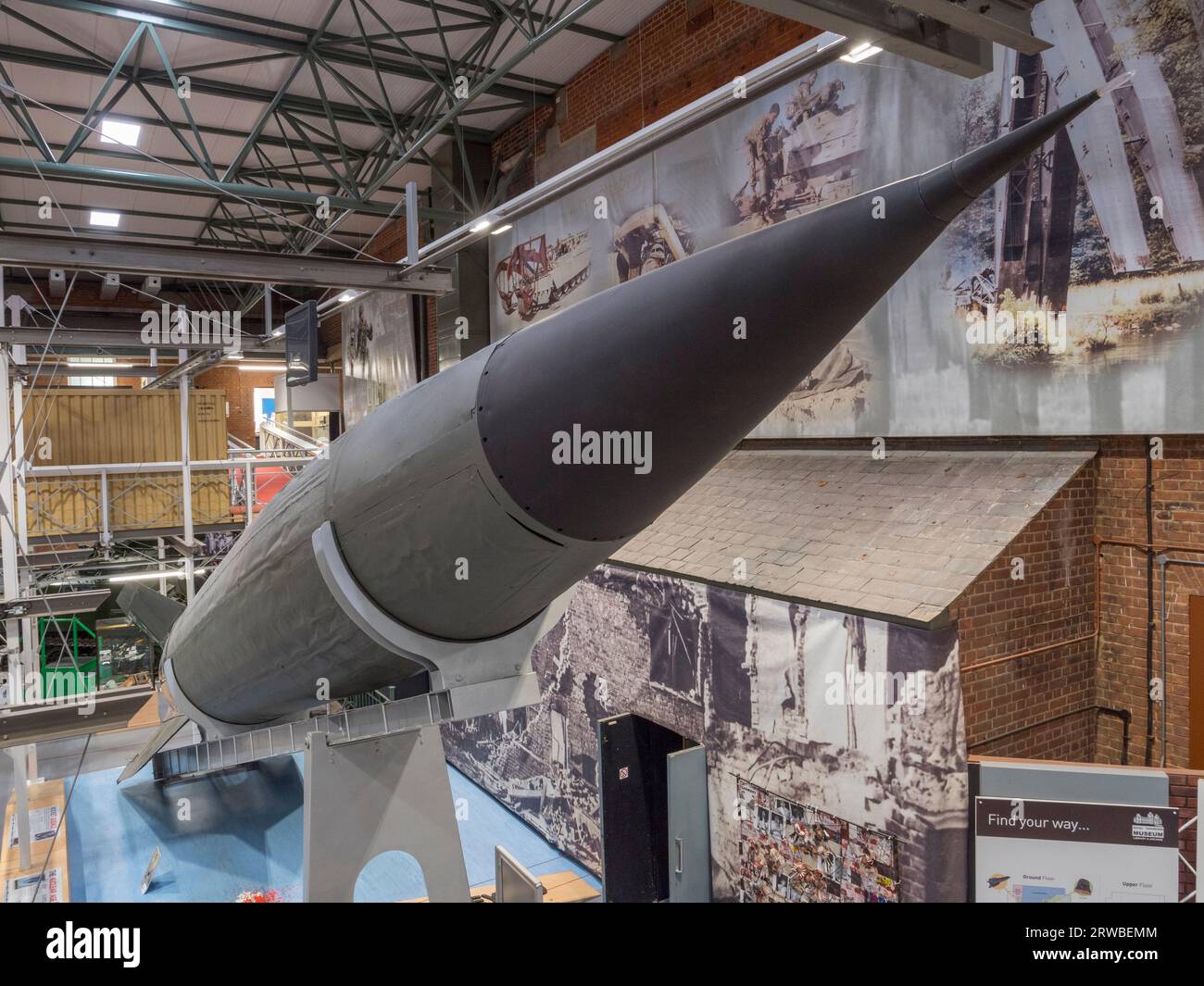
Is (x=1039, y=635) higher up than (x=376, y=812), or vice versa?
(x=1039, y=635)

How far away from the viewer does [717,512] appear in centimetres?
711

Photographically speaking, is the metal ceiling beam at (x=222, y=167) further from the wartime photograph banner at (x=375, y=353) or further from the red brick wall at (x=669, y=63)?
the red brick wall at (x=669, y=63)

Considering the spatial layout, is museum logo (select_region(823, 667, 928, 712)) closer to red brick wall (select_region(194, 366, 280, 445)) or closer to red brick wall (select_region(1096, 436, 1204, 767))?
red brick wall (select_region(1096, 436, 1204, 767))

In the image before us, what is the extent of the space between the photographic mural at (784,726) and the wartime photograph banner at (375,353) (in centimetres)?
916

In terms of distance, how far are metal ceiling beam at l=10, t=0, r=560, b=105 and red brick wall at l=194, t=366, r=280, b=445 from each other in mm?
15725

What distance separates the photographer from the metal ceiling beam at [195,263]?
18.1 feet

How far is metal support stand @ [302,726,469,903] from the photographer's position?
351cm

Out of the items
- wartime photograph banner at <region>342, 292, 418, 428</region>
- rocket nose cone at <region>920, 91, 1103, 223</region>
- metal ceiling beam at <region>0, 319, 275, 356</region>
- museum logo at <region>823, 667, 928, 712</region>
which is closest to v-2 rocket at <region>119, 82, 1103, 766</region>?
rocket nose cone at <region>920, 91, 1103, 223</region>

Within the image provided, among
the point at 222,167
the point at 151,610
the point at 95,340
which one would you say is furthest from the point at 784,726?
the point at 222,167

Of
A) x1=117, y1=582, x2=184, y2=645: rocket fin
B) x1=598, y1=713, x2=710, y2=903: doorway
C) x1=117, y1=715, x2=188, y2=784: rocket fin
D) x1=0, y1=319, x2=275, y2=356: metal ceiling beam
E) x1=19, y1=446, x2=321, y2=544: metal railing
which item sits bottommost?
x1=598, y1=713, x2=710, y2=903: doorway

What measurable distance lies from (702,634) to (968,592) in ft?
6.57

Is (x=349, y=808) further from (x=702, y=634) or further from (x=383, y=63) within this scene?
(x=383, y=63)

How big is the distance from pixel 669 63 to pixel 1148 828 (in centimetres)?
870
